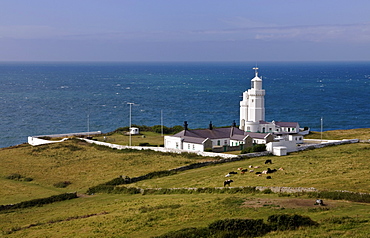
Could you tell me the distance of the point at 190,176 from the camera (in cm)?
4825

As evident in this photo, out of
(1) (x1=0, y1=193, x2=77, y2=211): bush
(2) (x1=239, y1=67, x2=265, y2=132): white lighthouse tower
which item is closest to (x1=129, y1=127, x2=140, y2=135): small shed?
(2) (x1=239, y1=67, x2=265, y2=132): white lighthouse tower

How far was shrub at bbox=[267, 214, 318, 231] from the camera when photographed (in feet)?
86.6

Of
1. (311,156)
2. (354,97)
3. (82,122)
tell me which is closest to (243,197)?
(311,156)

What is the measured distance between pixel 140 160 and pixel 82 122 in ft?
194

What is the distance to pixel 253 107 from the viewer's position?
73125 mm

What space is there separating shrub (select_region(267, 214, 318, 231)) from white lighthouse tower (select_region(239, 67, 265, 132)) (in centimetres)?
4531

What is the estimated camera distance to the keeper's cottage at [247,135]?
2467 inches

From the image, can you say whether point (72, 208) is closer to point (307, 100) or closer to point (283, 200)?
point (283, 200)

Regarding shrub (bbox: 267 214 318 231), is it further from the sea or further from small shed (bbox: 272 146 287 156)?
the sea

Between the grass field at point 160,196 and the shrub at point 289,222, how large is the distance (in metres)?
0.54

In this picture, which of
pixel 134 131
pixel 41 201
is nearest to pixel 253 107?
pixel 134 131

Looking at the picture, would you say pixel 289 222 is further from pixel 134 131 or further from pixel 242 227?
pixel 134 131

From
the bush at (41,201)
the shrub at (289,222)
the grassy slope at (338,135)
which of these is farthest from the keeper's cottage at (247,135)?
the shrub at (289,222)

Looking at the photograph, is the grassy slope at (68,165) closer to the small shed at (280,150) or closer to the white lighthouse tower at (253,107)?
the small shed at (280,150)
